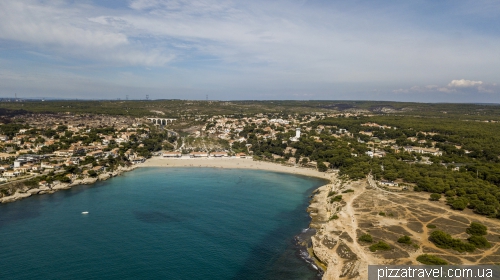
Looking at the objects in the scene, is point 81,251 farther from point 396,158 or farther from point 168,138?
point 168,138

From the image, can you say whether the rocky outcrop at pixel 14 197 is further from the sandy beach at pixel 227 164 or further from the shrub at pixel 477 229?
the shrub at pixel 477 229

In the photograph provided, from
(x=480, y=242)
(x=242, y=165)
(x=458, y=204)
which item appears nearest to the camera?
(x=480, y=242)

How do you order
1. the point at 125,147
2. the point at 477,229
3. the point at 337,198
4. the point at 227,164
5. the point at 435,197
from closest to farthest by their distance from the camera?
the point at 477,229, the point at 435,197, the point at 337,198, the point at 227,164, the point at 125,147

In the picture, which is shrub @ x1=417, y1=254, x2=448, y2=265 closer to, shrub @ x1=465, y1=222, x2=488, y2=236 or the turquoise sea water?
shrub @ x1=465, y1=222, x2=488, y2=236

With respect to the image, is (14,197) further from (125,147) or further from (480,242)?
(480,242)

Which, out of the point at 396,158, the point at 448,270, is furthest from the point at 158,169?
the point at 448,270

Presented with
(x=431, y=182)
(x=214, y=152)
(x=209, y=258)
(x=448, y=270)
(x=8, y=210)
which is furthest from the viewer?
(x=214, y=152)

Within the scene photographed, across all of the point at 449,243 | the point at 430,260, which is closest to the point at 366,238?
the point at 430,260

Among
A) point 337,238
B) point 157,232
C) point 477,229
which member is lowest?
point 157,232
